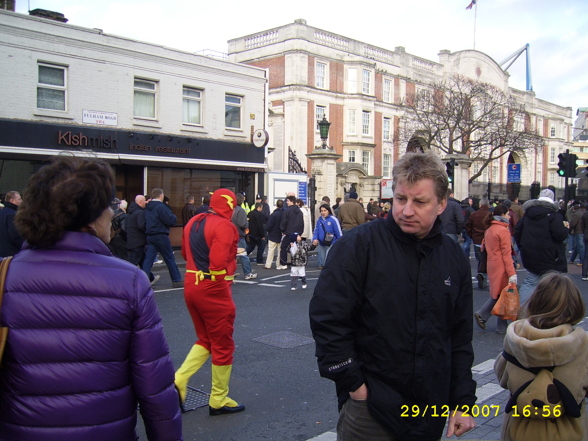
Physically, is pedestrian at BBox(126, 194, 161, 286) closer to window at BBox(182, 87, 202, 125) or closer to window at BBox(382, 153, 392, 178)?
window at BBox(182, 87, 202, 125)

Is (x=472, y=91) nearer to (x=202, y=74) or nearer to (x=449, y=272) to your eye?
(x=202, y=74)

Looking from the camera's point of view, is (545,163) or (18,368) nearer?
(18,368)

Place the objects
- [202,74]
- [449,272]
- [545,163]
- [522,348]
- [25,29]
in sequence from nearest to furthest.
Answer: [449,272] < [522,348] < [25,29] < [202,74] < [545,163]

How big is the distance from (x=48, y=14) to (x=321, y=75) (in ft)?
72.8

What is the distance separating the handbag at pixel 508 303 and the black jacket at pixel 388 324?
476 cm

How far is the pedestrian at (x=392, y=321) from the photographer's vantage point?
2.43 meters

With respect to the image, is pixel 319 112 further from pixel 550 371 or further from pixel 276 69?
pixel 550 371

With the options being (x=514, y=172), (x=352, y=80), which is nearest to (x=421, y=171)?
(x=514, y=172)

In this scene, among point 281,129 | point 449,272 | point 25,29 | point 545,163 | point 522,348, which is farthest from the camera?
point 545,163

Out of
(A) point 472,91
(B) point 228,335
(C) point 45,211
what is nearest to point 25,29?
(B) point 228,335

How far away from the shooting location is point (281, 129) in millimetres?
37812

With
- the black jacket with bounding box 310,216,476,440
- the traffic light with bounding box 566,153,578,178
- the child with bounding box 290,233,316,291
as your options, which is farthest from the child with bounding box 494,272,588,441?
the traffic light with bounding box 566,153,578,178

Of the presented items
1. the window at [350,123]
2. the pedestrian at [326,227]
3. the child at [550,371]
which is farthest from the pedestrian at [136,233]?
the window at [350,123]

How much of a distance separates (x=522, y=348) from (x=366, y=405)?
1019mm
